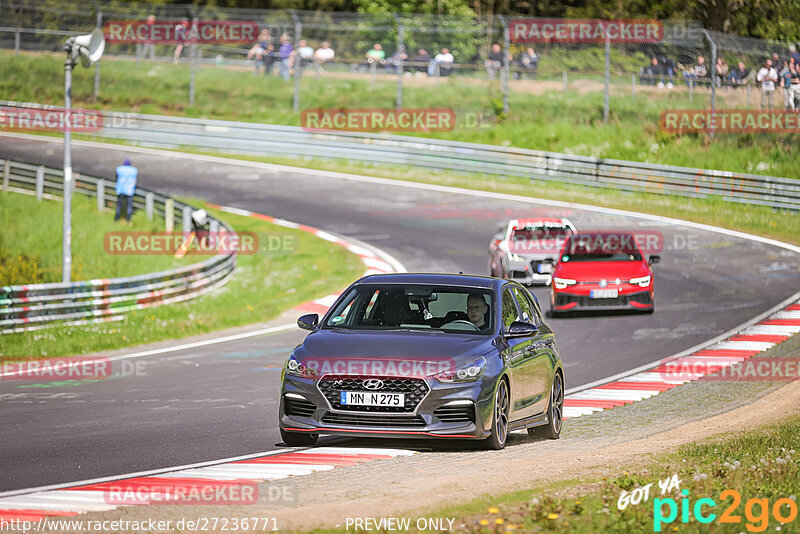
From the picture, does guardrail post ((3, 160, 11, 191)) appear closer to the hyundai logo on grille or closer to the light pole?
the light pole

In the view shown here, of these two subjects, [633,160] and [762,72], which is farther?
[633,160]

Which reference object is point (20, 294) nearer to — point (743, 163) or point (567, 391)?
point (567, 391)

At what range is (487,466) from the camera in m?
9.17

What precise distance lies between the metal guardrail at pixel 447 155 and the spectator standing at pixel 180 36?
8.11 ft

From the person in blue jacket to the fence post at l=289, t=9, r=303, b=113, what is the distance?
34.5 ft

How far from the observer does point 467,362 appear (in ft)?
32.7

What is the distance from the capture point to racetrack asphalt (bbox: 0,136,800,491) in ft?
36.1

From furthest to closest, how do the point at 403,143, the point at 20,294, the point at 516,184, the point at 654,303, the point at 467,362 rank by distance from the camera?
the point at 403,143 < the point at 516,184 < the point at 654,303 < the point at 20,294 < the point at 467,362

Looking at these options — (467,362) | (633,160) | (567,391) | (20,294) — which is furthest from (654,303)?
(633,160)

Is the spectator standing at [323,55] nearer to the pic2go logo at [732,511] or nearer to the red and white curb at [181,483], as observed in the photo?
the red and white curb at [181,483]

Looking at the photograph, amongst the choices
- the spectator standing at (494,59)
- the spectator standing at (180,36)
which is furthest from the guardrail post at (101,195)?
the spectator standing at (494,59)

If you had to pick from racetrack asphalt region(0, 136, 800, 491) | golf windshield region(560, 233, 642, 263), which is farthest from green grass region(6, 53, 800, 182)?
golf windshield region(560, 233, 642, 263)

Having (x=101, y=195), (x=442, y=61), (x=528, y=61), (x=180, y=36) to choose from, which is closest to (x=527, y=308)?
(x=101, y=195)

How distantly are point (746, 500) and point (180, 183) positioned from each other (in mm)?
32855
